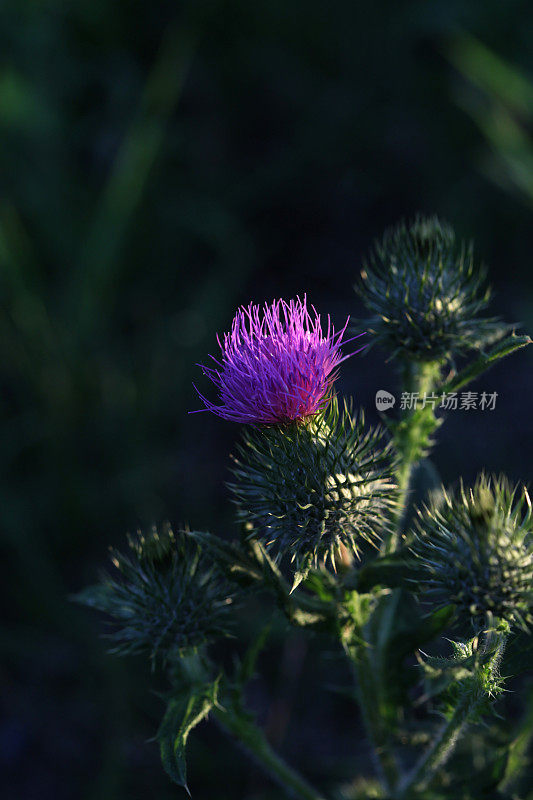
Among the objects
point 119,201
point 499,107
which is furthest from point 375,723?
point 499,107

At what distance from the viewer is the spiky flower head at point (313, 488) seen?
232 centimetres

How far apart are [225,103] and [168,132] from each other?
736 millimetres

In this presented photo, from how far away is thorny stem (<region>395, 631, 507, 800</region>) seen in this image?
209 centimetres

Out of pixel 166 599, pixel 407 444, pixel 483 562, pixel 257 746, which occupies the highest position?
pixel 407 444

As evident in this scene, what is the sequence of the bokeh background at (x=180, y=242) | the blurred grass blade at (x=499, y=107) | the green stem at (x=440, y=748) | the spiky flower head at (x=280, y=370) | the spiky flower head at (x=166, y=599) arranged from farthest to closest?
the blurred grass blade at (x=499, y=107) < the bokeh background at (x=180, y=242) < the spiky flower head at (x=166, y=599) < the spiky flower head at (x=280, y=370) < the green stem at (x=440, y=748)

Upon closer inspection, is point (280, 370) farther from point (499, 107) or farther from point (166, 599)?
point (499, 107)

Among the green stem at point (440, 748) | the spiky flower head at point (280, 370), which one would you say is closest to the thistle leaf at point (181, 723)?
the green stem at point (440, 748)

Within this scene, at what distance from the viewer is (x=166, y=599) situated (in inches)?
102

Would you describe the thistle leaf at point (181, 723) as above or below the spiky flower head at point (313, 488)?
below

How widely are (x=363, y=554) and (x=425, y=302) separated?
1.00m

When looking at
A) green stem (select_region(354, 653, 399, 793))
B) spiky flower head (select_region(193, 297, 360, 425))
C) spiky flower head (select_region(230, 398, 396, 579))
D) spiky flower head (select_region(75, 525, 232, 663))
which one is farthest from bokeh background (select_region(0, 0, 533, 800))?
spiky flower head (select_region(193, 297, 360, 425))

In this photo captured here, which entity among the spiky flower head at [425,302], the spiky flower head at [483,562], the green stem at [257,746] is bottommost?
the green stem at [257,746]

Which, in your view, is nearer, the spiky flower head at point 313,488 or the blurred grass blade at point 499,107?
the spiky flower head at point 313,488

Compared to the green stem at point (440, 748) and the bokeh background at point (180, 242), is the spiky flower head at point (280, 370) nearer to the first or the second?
the green stem at point (440, 748)
